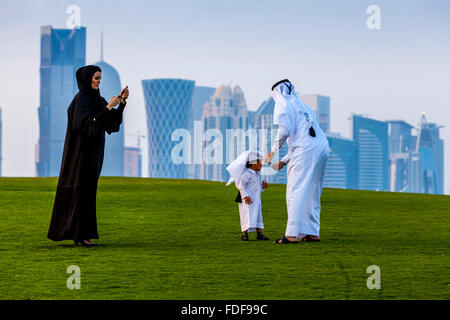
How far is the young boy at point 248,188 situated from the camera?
12141 mm

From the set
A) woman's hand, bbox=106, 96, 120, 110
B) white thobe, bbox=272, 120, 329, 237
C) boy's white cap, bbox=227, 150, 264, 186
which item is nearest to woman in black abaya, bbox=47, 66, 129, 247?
woman's hand, bbox=106, 96, 120, 110

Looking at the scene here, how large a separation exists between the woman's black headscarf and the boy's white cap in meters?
2.42

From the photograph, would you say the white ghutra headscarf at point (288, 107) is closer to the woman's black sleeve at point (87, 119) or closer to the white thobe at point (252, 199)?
the white thobe at point (252, 199)

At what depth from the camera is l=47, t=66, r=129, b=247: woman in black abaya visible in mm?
11055

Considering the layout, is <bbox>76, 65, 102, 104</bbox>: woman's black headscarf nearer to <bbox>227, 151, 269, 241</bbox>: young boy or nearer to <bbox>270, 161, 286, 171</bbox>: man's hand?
<bbox>227, 151, 269, 241</bbox>: young boy

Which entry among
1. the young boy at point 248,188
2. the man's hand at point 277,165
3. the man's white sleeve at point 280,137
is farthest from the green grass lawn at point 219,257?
the man's white sleeve at point 280,137

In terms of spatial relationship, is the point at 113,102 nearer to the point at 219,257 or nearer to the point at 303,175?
the point at 219,257

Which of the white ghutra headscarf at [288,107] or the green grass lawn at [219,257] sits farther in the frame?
the white ghutra headscarf at [288,107]

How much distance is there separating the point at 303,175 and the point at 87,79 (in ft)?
11.4

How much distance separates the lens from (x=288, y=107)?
11.7m

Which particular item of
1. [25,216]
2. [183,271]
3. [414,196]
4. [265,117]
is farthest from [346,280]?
[265,117]

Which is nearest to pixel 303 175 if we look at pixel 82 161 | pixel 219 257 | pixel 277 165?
pixel 277 165

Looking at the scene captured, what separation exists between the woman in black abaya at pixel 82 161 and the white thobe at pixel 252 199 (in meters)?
2.22
